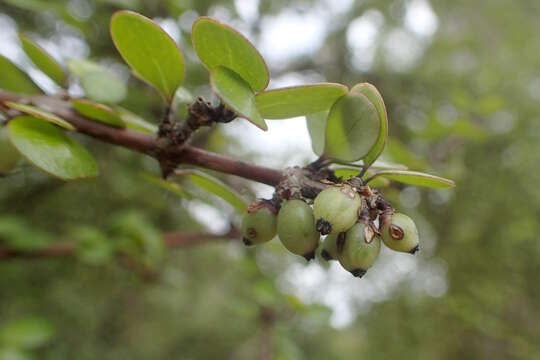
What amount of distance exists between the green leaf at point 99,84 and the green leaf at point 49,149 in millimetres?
140

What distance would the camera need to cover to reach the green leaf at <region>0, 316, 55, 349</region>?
124cm

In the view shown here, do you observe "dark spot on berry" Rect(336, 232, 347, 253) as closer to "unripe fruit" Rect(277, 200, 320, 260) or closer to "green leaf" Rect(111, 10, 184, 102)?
"unripe fruit" Rect(277, 200, 320, 260)

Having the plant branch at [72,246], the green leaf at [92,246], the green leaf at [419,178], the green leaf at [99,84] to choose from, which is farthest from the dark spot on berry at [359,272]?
the green leaf at [92,246]

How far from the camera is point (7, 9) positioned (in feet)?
4.82

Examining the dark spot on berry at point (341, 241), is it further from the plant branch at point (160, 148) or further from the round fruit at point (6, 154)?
the round fruit at point (6, 154)

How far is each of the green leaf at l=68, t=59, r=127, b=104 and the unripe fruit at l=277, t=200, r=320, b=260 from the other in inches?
15.1

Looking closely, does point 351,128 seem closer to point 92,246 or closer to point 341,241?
point 341,241

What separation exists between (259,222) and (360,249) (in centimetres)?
11

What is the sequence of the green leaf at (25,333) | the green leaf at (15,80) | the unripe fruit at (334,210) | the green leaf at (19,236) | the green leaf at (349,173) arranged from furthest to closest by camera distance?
1. the green leaf at (25,333)
2. the green leaf at (19,236)
3. the green leaf at (15,80)
4. the green leaf at (349,173)
5. the unripe fruit at (334,210)

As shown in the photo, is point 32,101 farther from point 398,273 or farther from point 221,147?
point 398,273

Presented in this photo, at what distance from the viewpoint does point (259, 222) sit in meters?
0.48

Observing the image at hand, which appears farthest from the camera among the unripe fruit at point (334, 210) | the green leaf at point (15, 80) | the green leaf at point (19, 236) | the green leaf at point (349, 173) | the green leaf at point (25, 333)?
the green leaf at point (25, 333)

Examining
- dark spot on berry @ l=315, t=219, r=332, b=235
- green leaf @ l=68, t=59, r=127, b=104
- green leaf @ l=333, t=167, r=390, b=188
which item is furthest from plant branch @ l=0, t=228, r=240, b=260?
dark spot on berry @ l=315, t=219, r=332, b=235

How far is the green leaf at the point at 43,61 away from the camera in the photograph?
65cm
